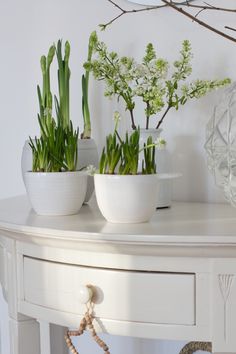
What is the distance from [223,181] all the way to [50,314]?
14.7 inches

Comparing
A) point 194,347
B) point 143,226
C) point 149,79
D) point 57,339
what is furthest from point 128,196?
point 57,339

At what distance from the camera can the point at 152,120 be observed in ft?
4.73

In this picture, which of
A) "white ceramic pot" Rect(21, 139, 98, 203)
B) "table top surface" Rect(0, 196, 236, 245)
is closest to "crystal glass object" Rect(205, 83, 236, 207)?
"table top surface" Rect(0, 196, 236, 245)

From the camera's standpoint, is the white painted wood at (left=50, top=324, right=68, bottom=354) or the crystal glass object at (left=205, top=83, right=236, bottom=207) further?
the white painted wood at (left=50, top=324, right=68, bottom=354)

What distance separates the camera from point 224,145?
107 cm

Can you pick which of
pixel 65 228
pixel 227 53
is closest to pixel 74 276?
pixel 65 228

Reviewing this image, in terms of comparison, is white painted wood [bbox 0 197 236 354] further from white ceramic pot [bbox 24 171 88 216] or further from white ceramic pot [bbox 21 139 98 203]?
white ceramic pot [bbox 21 139 98 203]

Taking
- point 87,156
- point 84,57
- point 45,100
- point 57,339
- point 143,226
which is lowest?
point 57,339

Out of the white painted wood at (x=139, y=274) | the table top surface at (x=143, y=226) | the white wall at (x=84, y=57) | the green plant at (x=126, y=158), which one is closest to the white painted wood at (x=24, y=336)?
the white painted wood at (x=139, y=274)

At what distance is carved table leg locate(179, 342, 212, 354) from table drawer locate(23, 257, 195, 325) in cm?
47

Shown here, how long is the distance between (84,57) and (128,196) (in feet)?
1.94

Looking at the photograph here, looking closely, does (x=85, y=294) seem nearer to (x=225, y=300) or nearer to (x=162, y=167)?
(x=225, y=300)

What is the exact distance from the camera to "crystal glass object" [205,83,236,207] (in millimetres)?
1044

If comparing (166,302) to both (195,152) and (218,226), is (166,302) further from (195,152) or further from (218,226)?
(195,152)
